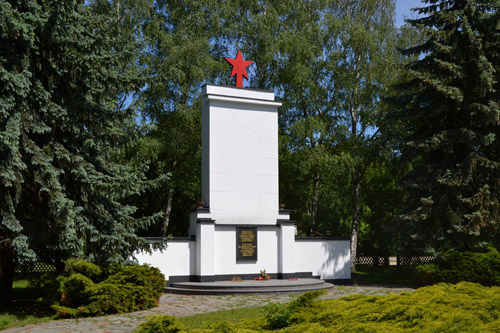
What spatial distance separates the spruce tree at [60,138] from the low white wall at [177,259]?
152 inches

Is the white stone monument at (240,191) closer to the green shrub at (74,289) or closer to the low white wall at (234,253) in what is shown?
the low white wall at (234,253)

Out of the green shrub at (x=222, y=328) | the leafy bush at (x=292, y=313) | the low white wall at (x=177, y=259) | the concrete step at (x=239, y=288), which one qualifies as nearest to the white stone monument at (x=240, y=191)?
the low white wall at (x=177, y=259)

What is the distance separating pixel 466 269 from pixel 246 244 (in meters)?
6.73

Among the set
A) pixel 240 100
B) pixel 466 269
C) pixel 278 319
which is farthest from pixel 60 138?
pixel 466 269

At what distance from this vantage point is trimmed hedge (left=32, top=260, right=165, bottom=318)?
32.9ft

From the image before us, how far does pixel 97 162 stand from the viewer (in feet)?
37.7

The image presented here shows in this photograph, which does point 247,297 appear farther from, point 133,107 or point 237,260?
point 133,107

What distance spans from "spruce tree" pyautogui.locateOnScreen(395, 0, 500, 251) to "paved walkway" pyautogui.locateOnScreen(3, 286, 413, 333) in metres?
2.82

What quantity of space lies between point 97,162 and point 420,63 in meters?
12.0

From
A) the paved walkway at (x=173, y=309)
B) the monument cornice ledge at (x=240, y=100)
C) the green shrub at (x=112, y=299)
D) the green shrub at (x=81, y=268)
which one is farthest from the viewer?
the monument cornice ledge at (x=240, y=100)

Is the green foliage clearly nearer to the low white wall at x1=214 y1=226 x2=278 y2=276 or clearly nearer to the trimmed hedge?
the trimmed hedge

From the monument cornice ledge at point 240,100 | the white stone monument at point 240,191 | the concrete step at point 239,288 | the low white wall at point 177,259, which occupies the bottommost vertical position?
the concrete step at point 239,288

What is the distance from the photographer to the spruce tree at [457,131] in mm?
15984

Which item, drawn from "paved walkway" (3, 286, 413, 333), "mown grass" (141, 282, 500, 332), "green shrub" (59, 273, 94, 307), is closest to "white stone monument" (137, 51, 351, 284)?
"paved walkway" (3, 286, 413, 333)
